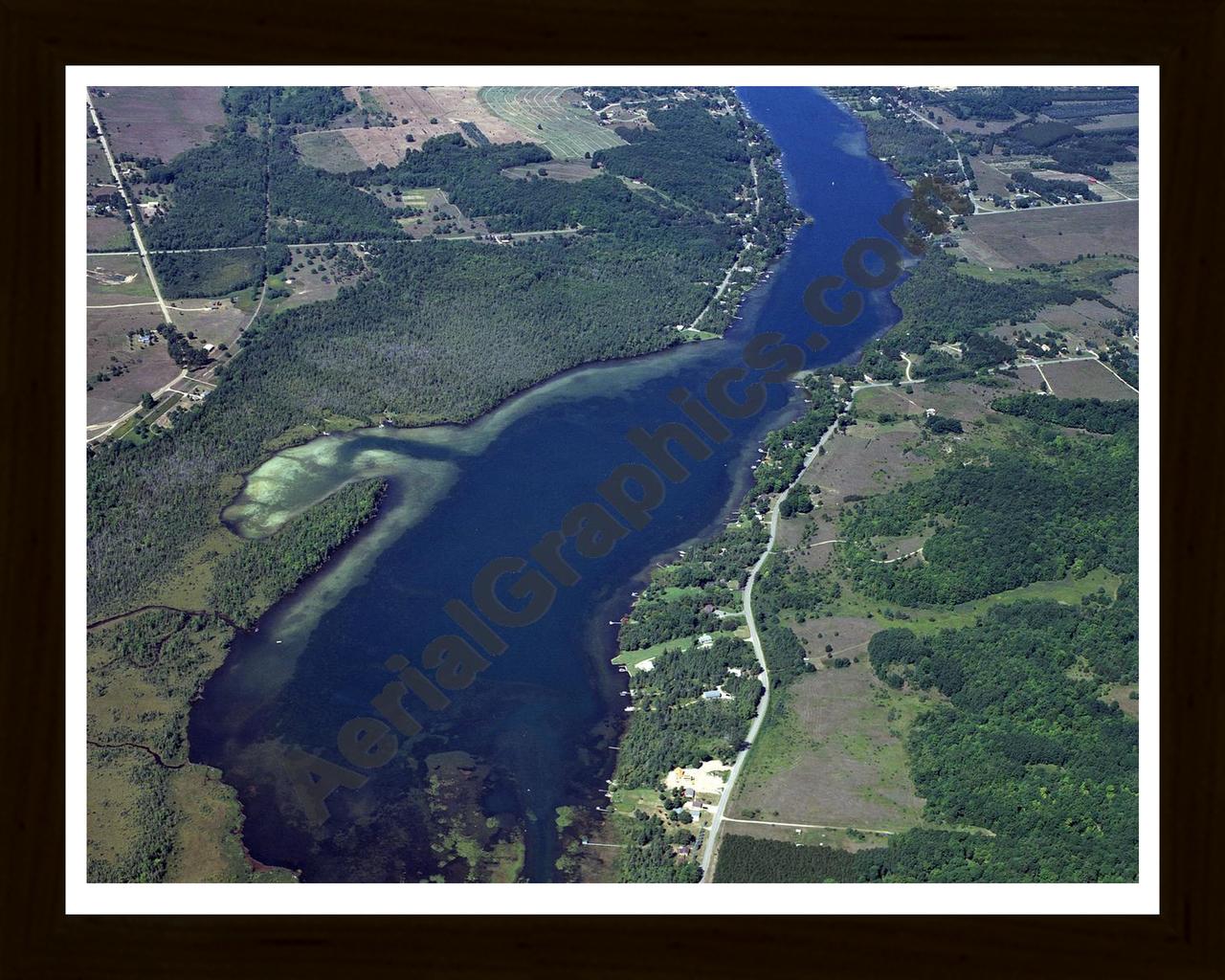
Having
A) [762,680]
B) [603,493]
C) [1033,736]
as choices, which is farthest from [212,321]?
[1033,736]

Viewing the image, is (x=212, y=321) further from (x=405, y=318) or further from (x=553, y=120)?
(x=553, y=120)

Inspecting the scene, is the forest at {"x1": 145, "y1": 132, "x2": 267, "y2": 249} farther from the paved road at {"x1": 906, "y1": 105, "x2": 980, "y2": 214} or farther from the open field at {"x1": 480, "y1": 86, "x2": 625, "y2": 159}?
the paved road at {"x1": 906, "y1": 105, "x2": 980, "y2": 214}

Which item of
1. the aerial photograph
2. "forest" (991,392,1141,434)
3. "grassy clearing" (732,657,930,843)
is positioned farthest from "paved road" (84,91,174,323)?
"forest" (991,392,1141,434)

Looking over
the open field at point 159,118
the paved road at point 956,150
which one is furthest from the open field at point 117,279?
the paved road at point 956,150

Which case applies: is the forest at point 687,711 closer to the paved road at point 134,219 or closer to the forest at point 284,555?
the forest at point 284,555

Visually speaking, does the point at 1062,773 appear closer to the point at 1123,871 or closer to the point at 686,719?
Answer: the point at 1123,871
